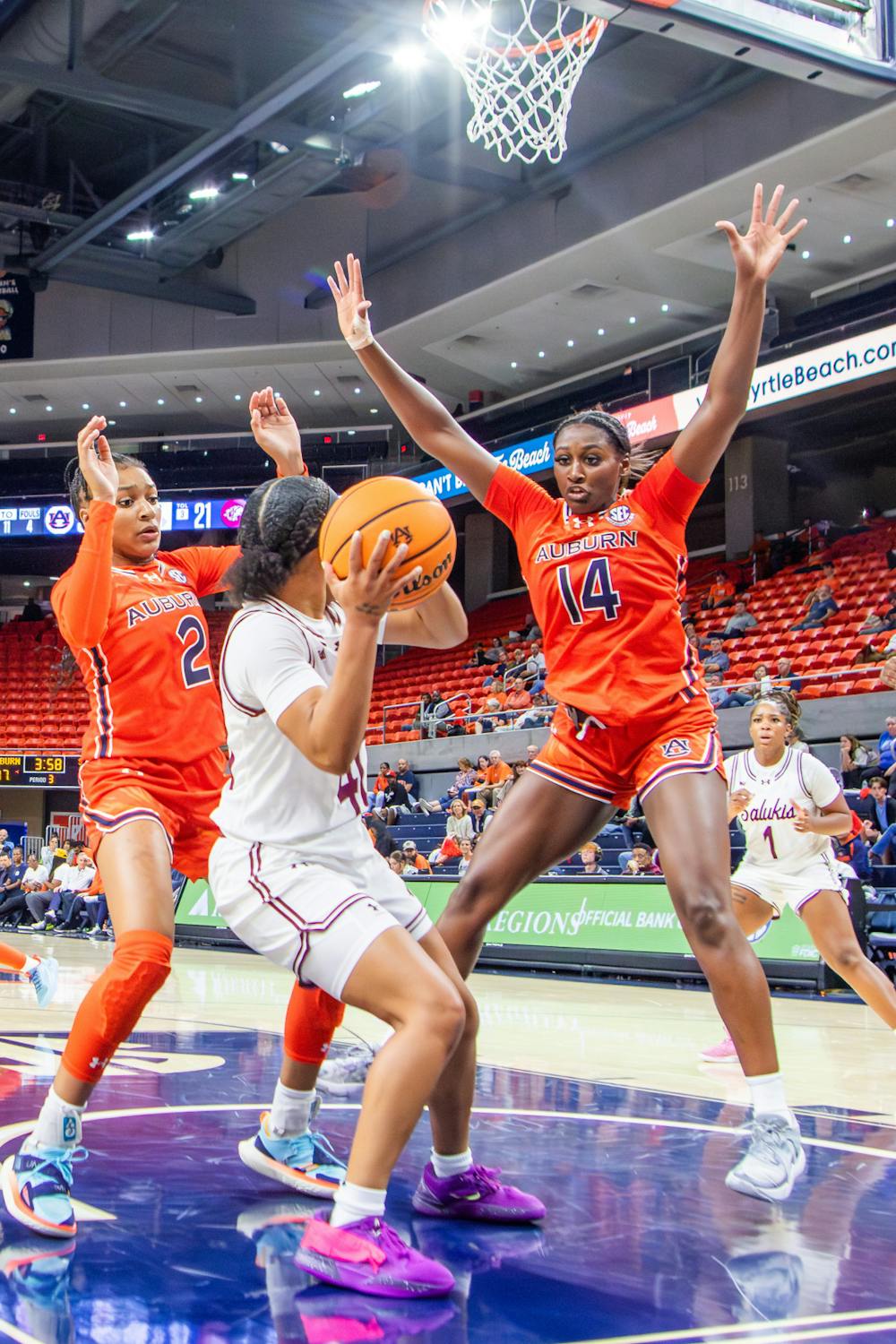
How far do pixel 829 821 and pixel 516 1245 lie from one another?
417 centimetres

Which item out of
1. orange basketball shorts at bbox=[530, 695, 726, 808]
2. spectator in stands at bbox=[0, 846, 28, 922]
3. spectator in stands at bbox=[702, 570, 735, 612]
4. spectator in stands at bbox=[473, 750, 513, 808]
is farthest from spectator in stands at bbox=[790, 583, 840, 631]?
orange basketball shorts at bbox=[530, 695, 726, 808]

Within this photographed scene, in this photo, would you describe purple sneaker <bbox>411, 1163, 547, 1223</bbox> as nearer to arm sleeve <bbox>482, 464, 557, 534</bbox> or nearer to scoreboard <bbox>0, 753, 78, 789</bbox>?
arm sleeve <bbox>482, 464, 557, 534</bbox>

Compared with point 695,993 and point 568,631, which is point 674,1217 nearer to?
point 568,631

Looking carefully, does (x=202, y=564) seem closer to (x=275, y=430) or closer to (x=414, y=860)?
(x=275, y=430)

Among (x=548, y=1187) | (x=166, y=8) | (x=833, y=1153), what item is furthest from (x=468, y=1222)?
(x=166, y=8)

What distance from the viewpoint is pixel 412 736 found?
2370 cm

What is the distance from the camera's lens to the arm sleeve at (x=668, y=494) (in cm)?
428

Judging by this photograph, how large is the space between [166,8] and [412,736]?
12233 millimetres

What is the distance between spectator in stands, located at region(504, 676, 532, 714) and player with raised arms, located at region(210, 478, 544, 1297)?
17807 millimetres

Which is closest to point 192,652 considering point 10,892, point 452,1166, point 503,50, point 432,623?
point 432,623

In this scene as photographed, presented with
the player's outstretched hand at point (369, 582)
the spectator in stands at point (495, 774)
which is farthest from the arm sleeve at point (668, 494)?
the spectator in stands at point (495, 774)

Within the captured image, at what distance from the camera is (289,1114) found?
3809mm

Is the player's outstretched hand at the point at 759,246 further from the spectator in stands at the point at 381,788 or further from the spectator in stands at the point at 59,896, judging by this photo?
the spectator in stands at the point at 59,896

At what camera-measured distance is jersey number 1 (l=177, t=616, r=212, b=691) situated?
416cm
